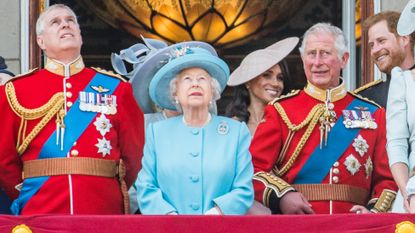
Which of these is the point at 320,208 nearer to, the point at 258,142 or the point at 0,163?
the point at 258,142

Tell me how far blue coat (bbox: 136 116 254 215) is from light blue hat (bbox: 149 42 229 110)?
0.82 ft

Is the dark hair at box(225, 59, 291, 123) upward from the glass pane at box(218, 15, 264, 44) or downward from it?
downward

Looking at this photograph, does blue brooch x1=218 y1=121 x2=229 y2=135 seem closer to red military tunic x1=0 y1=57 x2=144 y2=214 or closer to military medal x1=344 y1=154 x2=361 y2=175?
red military tunic x1=0 y1=57 x2=144 y2=214

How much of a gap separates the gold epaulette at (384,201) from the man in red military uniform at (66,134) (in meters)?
1.13

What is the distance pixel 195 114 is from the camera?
7.24m

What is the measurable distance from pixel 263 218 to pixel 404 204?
749 millimetres

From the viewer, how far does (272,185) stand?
7516 mm

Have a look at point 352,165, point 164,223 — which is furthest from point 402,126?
point 164,223

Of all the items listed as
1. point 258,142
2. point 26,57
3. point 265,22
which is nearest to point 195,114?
point 258,142

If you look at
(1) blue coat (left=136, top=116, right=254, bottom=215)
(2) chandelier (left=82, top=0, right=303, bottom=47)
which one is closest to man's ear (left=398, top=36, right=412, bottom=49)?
(1) blue coat (left=136, top=116, right=254, bottom=215)

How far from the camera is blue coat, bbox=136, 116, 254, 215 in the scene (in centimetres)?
700

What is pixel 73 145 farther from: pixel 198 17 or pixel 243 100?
pixel 198 17

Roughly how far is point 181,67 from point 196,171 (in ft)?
1.62

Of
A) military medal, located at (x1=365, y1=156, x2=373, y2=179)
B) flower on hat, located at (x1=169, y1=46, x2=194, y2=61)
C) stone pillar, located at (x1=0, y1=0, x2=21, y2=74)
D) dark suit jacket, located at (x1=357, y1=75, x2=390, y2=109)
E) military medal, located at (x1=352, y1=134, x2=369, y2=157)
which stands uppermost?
stone pillar, located at (x1=0, y1=0, x2=21, y2=74)
